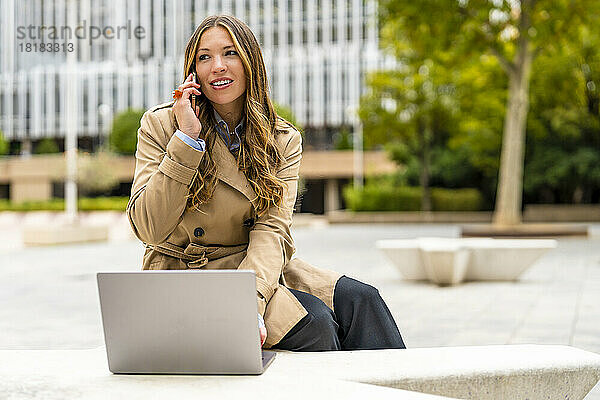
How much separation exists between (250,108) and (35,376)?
1209 mm

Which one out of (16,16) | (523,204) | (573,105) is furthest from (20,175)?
(573,105)

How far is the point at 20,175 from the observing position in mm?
59500

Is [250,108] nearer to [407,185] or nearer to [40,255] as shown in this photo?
[40,255]

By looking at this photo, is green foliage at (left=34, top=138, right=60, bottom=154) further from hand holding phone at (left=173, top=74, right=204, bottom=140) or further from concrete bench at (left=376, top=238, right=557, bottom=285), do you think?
hand holding phone at (left=173, top=74, right=204, bottom=140)

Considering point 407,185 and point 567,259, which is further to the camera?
point 407,185

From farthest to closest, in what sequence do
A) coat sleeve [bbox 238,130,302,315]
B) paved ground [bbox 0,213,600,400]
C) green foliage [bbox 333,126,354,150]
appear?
1. green foliage [bbox 333,126,354,150]
2. paved ground [bbox 0,213,600,400]
3. coat sleeve [bbox 238,130,302,315]

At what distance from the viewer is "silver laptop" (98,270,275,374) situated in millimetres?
2320

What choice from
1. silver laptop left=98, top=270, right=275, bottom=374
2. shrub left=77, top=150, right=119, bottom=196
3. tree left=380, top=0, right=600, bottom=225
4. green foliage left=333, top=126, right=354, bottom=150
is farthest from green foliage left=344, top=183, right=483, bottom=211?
silver laptop left=98, top=270, right=275, bottom=374

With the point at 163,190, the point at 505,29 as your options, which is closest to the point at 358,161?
the point at 505,29

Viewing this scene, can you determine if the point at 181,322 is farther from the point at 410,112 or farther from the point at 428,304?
the point at 410,112

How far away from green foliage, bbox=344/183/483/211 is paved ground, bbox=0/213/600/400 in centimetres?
2036

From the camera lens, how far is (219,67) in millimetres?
2965

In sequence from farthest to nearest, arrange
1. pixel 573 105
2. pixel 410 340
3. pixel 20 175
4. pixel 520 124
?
pixel 20 175 < pixel 573 105 < pixel 520 124 < pixel 410 340

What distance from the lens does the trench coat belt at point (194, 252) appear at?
2.98 metres
